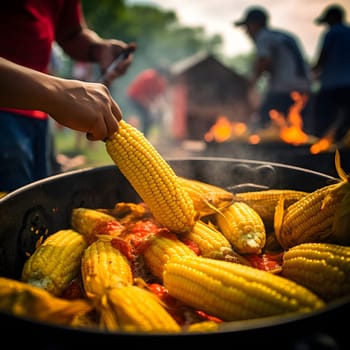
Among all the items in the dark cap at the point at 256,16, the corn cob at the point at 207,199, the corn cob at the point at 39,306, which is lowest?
the corn cob at the point at 39,306

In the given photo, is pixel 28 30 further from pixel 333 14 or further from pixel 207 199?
pixel 333 14

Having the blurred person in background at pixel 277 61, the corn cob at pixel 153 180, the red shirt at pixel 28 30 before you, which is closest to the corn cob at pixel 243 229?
the corn cob at pixel 153 180

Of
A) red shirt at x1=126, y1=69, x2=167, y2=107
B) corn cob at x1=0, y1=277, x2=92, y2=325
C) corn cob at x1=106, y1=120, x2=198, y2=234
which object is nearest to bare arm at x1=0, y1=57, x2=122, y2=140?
corn cob at x1=106, y1=120, x2=198, y2=234

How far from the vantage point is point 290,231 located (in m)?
1.81

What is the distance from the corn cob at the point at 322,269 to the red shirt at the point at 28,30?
247cm

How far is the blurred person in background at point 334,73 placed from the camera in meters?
7.18

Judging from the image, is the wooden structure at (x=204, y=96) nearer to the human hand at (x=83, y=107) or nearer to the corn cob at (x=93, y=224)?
the corn cob at (x=93, y=224)

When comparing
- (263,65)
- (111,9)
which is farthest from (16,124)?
(111,9)

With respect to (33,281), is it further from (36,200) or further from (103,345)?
(103,345)

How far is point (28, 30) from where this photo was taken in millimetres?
2646

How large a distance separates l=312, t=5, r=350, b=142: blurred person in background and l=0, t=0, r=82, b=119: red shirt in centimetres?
591

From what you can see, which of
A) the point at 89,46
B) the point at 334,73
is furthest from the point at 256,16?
the point at 89,46

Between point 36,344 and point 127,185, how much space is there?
1666 mm

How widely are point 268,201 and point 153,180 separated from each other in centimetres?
77
